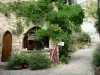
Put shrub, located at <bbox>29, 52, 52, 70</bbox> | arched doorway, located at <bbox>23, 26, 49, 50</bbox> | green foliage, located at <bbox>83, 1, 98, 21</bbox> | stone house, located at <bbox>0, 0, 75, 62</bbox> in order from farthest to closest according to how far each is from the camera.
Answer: green foliage, located at <bbox>83, 1, 98, 21</bbox> → arched doorway, located at <bbox>23, 26, 49, 50</bbox> → stone house, located at <bbox>0, 0, 75, 62</bbox> → shrub, located at <bbox>29, 52, 52, 70</bbox>

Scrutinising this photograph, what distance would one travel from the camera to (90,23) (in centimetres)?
2883

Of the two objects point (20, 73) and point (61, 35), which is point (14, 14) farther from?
point (20, 73)

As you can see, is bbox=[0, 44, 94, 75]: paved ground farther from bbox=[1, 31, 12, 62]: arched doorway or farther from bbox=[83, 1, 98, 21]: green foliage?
bbox=[83, 1, 98, 21]: green foliage

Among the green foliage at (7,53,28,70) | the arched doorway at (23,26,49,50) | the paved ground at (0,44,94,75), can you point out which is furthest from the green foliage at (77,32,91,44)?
the green foliage at (7,53,28,70)

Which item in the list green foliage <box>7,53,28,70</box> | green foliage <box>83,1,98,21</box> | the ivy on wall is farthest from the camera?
green foliage <box>83,1,98,21</box>

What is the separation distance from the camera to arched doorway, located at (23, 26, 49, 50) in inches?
688

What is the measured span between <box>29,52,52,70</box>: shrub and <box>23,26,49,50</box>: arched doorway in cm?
172

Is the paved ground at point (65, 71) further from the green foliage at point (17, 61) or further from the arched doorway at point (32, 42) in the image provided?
the arched doorway at point (32, 42)

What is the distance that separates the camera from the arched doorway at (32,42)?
17469 millimetres

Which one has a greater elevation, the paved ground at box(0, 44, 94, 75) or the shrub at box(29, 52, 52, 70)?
the shrub at box(29, 52, 52, 70)

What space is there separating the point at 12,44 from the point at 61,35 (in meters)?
3.55

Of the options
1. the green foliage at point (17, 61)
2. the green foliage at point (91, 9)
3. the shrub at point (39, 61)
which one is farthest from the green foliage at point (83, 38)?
the green foliage at point (17, 61)

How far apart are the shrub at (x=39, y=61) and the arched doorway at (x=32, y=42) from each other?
1721 millimetres

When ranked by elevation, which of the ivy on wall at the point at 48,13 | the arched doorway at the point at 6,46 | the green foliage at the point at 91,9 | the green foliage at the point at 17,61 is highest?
the green foliage at the point at 91,9
